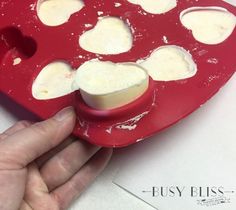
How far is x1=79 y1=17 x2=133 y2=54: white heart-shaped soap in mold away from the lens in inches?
34.9

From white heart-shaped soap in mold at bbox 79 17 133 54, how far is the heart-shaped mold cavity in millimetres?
118

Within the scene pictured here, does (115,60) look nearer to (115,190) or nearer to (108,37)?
(108,37)

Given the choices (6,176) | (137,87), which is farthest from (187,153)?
(6,176)

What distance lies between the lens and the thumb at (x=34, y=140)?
73cm

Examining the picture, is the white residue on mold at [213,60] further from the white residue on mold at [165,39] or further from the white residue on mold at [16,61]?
the white residue on mold at [16,61]

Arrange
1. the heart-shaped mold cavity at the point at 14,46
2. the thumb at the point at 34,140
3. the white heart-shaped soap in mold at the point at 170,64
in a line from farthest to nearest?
the heart-shaped mold cavity at the point at 14,46 → the white heart-shaped soap in mold at the point at 170,64 → the thumb at the point at 34,140

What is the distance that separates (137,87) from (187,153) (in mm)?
178

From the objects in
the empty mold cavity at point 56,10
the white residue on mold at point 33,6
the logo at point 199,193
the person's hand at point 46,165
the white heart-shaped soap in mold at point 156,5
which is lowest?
the logo at point 199,193

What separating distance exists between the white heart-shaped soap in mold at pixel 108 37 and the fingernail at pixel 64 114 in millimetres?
160

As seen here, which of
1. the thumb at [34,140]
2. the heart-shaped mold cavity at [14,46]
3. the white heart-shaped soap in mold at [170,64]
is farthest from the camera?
the heart-shaped mold cavity at [14,46]

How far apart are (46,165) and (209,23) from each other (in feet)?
1.43

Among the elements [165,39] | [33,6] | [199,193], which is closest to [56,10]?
[33,6]

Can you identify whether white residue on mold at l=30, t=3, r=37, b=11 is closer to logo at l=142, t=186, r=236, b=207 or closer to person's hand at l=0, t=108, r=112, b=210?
person's hand at l=0, t=108, r=112, b=210

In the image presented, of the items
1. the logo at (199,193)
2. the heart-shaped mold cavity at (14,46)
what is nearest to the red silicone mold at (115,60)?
the heart-shaped mold cavity at (14,46)
